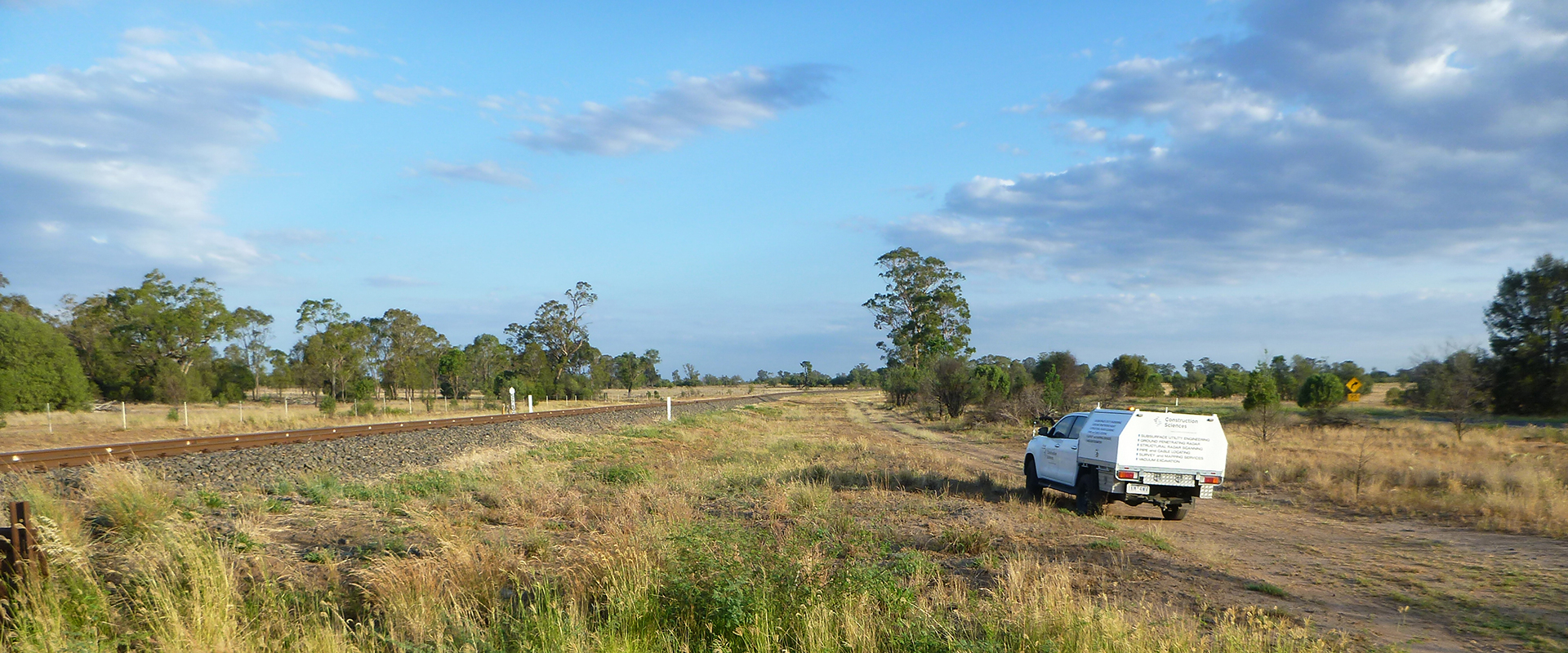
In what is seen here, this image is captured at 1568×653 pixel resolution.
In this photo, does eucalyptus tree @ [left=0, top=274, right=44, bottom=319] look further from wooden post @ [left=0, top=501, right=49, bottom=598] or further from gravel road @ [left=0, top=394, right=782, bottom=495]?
wooden post @ [left=0, top=501, right=49, bottom=598]

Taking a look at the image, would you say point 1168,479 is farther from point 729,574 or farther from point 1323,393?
point 1323,393

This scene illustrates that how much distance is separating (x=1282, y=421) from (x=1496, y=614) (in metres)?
36.5

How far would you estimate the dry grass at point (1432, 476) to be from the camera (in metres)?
14.3

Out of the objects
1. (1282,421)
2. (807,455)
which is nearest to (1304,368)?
(1282,421)

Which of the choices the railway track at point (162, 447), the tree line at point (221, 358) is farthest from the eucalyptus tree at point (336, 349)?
the railway track at point (162, 447)

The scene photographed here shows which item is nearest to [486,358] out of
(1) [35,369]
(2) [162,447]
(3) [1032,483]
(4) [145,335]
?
(4) [145,335]

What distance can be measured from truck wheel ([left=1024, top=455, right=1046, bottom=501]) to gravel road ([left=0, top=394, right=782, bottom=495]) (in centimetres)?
1251

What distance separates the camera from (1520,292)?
5444cm

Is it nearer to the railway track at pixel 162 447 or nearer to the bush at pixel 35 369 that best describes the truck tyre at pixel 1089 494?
the railway track at pixel 162 447

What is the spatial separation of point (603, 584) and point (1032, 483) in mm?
11260

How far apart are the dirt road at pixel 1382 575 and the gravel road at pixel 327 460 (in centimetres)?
1405

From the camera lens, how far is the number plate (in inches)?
512

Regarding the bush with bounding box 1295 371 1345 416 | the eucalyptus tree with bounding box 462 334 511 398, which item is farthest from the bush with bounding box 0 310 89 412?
the bush with bounding box 1295 371 1345 416

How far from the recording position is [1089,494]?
13719 millimetres
